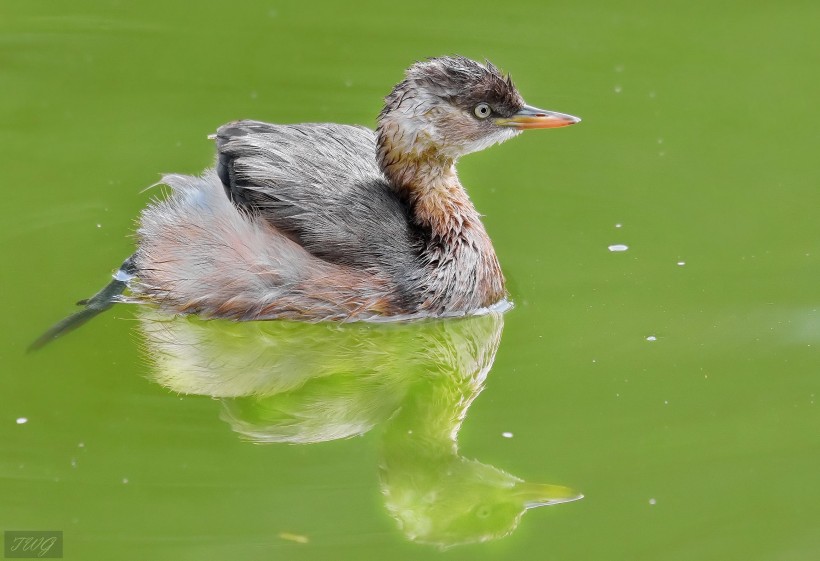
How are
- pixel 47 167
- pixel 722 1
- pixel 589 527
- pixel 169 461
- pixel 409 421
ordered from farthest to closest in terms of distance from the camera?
pixel 722 1, pixel 47 167, pixel 409 421, pixel 169 461, pixel 589 527

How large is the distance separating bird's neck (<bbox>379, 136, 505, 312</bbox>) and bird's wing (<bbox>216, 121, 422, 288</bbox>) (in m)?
0.09

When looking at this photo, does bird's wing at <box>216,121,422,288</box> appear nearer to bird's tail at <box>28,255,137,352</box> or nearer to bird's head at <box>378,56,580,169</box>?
bird's head at <box>378,56,580,169</box>

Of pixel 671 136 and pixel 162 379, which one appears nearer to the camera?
pixel 162 379

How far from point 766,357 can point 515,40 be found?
3.48 m

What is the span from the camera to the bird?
20.7 feet

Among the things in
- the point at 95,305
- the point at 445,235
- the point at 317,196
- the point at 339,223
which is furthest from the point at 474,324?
the point at 95,305

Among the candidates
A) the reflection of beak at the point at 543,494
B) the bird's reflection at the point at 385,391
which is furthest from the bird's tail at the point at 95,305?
the reflection of beak at the point at 543,494

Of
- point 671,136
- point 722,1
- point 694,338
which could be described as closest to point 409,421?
point 694,338

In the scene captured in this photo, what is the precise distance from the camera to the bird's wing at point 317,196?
629cm

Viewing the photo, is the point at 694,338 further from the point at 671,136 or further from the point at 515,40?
the point at 515,40

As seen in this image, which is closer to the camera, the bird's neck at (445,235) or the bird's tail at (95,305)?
the bird's tail at (95,305)

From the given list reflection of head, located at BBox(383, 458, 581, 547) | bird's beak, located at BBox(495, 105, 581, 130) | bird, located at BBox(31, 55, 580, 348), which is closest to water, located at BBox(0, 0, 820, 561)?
reflection of head, located at BBox(383, 458, 581, 547)

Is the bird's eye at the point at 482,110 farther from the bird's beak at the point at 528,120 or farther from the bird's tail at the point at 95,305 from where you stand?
the bird's tail at the point at 95,305

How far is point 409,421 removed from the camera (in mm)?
5977
